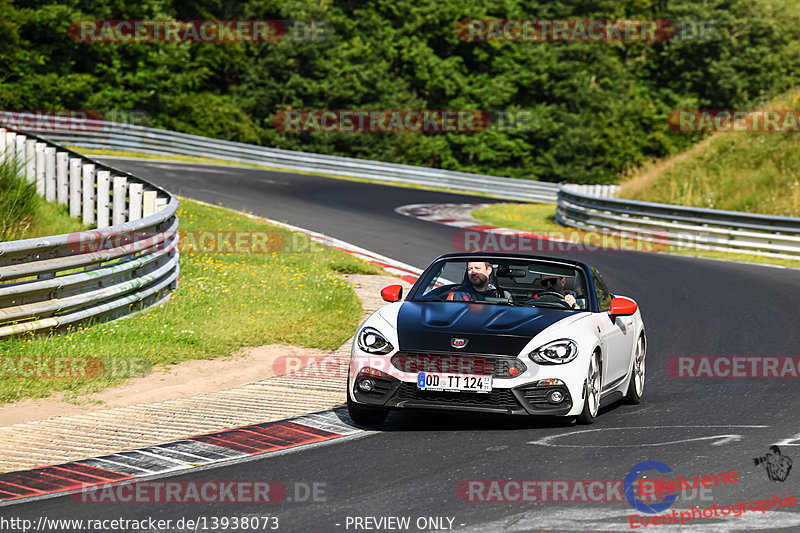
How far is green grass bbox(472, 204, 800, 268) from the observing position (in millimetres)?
22578

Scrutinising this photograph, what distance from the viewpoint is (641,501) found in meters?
5.81

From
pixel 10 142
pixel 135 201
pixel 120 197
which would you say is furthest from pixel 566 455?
pixel 10 142

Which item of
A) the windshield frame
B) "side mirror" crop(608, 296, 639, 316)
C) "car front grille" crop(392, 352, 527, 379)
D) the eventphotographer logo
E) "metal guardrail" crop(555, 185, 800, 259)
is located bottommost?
"metal guardrail" crop(555, 185, 800, 259)

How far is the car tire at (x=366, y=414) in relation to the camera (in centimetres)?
785

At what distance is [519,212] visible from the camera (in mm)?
32250

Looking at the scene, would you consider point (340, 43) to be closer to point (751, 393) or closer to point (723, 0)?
point (723, 0)

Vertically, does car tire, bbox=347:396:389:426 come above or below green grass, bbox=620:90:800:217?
below

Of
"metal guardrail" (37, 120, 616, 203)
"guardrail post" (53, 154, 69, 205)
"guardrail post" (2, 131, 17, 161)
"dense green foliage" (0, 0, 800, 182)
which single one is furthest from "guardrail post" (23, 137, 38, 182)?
"dense green foliage" (0, 0, 800, 182)

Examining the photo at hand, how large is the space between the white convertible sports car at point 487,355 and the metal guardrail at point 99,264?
135 inches

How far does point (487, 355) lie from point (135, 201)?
932cm

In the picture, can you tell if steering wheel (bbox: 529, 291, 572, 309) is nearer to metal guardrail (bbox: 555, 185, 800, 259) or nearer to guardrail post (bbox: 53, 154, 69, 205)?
guardrail post (bbox: 53, 154, 69, 205)

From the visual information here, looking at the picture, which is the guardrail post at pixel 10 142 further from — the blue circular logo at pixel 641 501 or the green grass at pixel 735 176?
the green grass at pixel 735 176

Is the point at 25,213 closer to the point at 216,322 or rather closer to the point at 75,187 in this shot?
the point at 75,187

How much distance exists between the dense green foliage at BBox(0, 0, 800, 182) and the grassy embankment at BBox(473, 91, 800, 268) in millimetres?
18958
